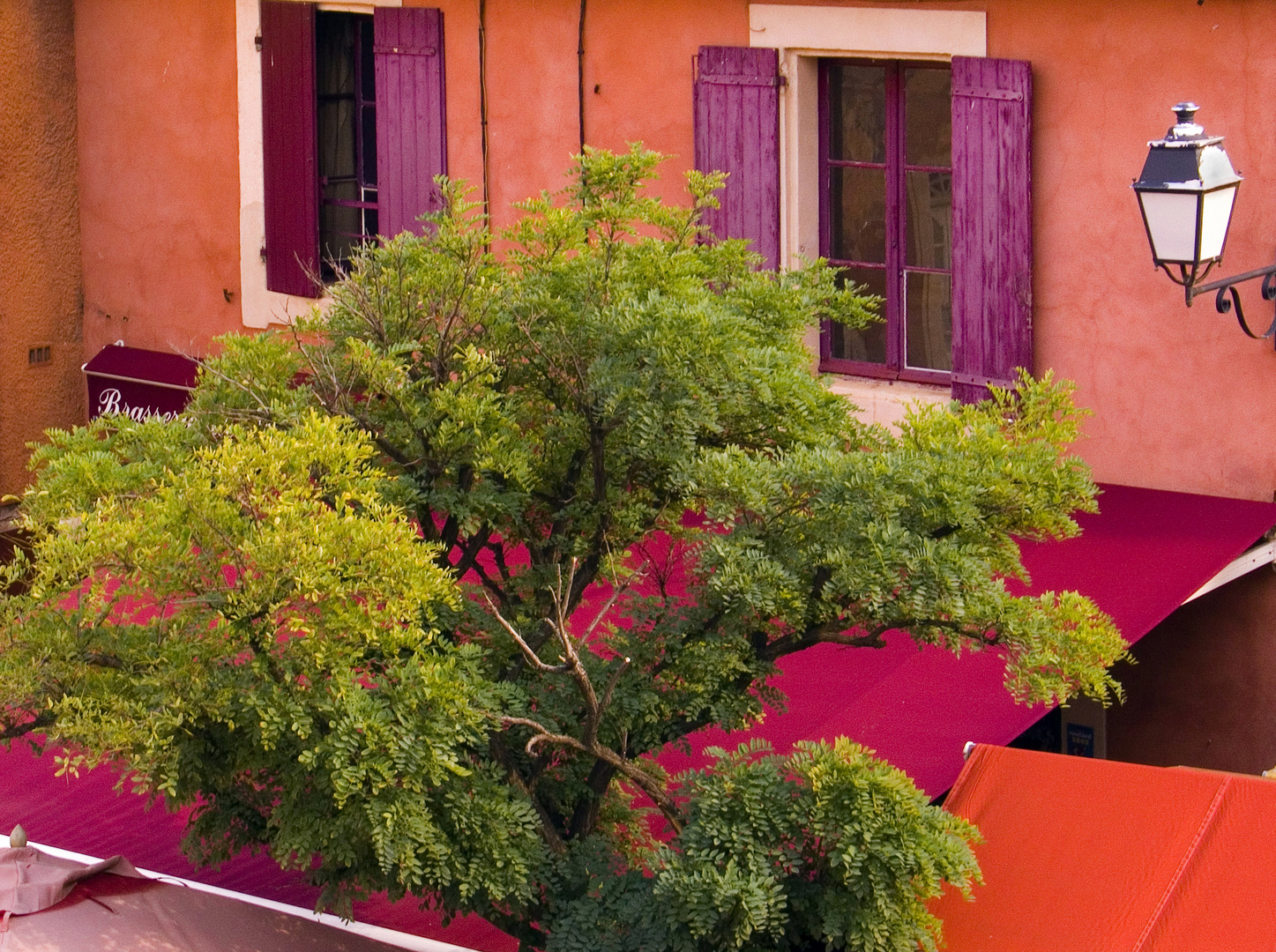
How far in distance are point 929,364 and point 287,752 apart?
419 cm

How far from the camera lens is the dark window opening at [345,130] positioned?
29.9 feet

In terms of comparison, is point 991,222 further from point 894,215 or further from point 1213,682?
point 1213,682

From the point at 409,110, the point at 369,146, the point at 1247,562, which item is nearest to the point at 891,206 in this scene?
the point at 1247,562

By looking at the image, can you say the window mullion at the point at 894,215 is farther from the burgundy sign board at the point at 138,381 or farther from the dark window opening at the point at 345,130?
the burgundy sign board at the point at 138,381

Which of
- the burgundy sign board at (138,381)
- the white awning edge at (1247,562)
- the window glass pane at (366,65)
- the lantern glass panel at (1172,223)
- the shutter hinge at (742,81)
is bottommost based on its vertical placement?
the white awning edge at (1247,562)

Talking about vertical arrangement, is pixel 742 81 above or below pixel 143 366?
above

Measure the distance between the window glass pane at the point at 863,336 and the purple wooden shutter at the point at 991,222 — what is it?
1.77ft

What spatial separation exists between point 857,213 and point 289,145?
12.0 feet

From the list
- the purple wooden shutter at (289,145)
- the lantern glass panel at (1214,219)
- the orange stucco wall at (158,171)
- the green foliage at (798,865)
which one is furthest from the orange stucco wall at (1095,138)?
the green foliage at (798,865)

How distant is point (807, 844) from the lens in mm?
4035

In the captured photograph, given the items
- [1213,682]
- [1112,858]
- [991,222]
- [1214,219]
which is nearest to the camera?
[1112,858]

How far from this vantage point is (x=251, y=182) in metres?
9.48

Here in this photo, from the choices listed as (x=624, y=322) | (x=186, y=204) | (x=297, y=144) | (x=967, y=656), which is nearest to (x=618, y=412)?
(x=624, y=322)

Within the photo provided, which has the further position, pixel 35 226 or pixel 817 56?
pixel 35 226
